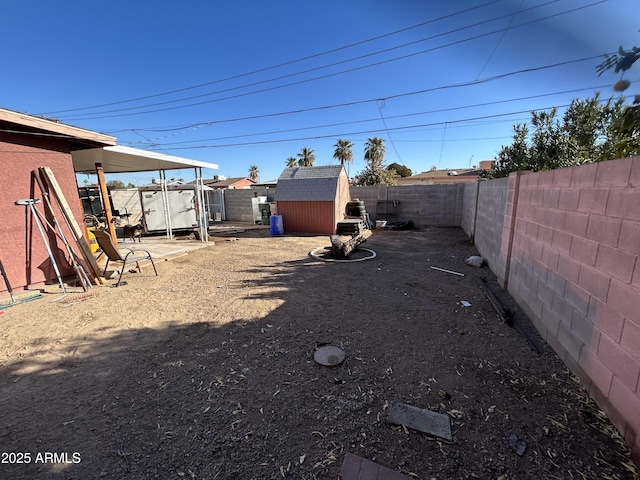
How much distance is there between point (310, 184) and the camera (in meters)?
12.6

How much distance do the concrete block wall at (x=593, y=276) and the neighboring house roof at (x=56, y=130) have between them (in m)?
7.55

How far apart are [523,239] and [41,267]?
8336mm

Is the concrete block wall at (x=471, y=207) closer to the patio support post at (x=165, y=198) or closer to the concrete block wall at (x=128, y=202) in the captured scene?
the patio support post at (x=165, y=198)

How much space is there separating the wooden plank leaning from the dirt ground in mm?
837

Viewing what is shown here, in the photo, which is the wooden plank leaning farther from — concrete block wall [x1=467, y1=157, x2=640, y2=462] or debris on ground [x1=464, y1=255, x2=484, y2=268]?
debris on ground [x1=464, y1=255, x2=484, y2=268]

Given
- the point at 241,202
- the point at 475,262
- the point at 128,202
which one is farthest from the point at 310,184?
the point at 128,202

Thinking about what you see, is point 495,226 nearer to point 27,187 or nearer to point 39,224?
point 39,224

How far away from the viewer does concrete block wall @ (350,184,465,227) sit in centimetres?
1338

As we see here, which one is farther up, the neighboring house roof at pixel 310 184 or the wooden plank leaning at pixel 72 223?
the neighboring house roof at pixel 310 184

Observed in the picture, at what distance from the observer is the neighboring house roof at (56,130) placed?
435cm

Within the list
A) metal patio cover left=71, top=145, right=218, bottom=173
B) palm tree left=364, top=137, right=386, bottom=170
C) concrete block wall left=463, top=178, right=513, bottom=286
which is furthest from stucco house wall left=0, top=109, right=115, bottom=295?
palm tree left=364, top=137, right=386, bottom=170

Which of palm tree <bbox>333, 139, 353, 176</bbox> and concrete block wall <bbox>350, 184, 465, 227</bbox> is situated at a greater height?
palm tree <bbox>333, 139, 353, 176</bbox>

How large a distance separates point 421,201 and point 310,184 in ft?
19.0

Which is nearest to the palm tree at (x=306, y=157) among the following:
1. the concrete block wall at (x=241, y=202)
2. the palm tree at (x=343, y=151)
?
the palm tree at (x=343, y=151)
